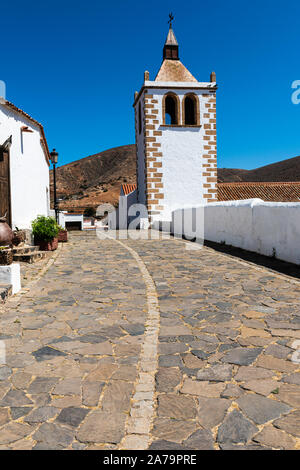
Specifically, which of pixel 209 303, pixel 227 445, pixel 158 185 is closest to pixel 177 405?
pixel 227 445

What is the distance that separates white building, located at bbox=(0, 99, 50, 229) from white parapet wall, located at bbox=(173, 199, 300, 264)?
19.7ft

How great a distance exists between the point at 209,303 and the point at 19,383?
284 cm

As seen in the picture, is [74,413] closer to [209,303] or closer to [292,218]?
[209,303]

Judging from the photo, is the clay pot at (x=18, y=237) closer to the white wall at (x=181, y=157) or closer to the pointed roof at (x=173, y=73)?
the white wall at (x=181, y=157)

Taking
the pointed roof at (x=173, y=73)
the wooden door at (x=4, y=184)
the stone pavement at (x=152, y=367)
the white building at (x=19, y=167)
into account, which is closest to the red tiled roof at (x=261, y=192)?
the pointed roof at (x=173, y=73)

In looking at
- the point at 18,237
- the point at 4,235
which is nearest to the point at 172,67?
the point at 18,237

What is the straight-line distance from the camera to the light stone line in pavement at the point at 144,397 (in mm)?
2182

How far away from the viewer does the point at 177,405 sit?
8.43ft

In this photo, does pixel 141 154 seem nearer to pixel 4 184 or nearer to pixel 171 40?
pixel 171 40

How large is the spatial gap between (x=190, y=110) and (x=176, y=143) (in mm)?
2471

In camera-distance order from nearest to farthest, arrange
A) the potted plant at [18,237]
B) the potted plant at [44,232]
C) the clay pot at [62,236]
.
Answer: the potted plant at [18,237], the potted plant at [44,232], the clay pot at [62,236]

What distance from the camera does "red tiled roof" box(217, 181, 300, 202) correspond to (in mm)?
22562

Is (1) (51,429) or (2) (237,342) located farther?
(2) (237,342)

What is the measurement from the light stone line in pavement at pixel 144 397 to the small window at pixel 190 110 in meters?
17.9
